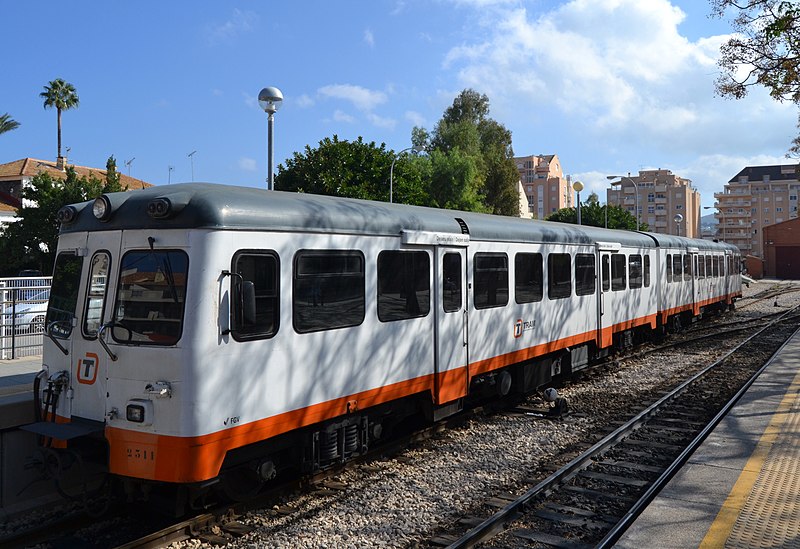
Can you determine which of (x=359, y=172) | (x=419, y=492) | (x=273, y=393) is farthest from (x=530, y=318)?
(x=359, y=172)

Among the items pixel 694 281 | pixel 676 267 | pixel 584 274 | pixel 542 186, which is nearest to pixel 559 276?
pixel 584 274

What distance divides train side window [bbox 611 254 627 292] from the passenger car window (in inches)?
426

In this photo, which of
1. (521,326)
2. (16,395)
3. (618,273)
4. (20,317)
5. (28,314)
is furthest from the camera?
(618,273)

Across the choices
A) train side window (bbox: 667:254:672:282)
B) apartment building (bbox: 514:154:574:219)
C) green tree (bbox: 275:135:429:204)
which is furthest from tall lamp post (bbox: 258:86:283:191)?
apartment building (bbox: 514:154:574:219)

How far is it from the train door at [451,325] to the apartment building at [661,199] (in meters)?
122

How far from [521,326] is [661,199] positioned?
127 metres

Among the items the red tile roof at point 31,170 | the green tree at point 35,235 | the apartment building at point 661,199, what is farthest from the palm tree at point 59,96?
the apartment building at point 661,199

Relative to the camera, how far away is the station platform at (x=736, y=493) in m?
5.45

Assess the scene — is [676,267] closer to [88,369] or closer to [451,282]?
[451,282]

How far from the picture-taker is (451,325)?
902cm

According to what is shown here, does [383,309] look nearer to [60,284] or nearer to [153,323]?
[153,323]

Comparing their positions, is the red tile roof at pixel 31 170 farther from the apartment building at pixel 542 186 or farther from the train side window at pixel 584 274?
the apartment building at pixel 542 186

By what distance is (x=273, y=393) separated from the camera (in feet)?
21.1

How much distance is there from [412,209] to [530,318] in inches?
131
